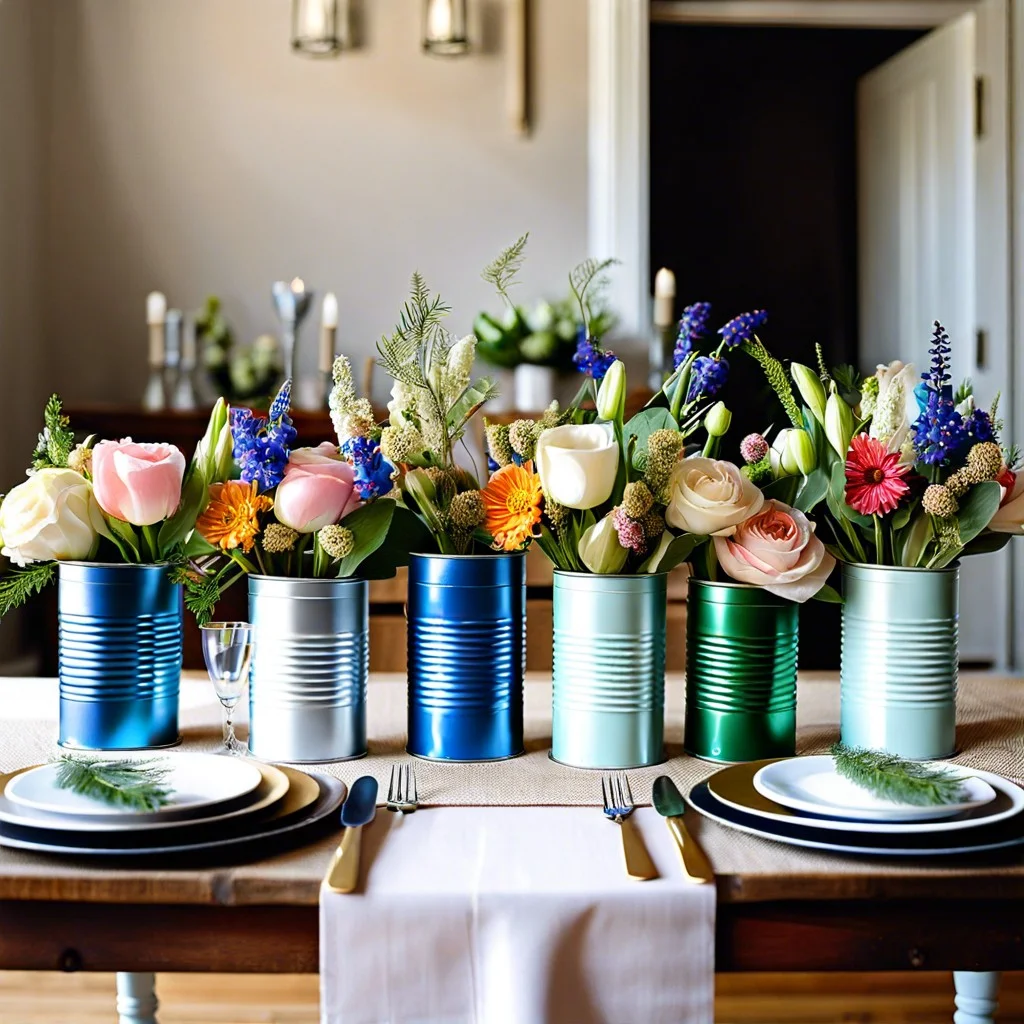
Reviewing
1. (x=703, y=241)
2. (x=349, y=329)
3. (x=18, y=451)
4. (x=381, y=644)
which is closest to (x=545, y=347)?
(x=349, y=329)

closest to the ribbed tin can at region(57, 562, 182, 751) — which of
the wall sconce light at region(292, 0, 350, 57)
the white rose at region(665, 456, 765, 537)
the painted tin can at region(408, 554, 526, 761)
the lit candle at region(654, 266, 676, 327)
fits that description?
the painted tin can at region(408, 554, 526, 761)

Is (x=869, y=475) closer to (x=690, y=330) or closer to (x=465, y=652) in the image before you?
(x=690, y=330)

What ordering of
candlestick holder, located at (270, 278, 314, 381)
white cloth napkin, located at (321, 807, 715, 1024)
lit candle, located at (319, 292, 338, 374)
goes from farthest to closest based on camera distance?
candlestick holder, located at (270, 278, 314, 381), lit candle, located at (319, 292, 338, 374), white cloth napkin, located at (321, 807, 715, 1024)

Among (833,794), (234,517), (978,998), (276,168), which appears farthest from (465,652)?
(276,168)

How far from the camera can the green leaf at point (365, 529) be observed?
106 centimetres

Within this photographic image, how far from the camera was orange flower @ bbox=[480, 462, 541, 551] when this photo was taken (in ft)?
3.39

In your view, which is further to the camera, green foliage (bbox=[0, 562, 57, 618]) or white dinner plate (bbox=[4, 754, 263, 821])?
green foliage (bbox=[0, 562, 57, 618])

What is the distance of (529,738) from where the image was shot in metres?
1.19

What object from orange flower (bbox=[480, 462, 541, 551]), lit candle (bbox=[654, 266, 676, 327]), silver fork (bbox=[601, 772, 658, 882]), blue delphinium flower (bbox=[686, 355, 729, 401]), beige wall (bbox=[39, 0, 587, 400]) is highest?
beige wall (bbox=[39, 0, 587, 400])

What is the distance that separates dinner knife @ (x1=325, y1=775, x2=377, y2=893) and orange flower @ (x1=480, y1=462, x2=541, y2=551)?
0.23 metres

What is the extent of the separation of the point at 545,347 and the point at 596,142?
0.73 metres

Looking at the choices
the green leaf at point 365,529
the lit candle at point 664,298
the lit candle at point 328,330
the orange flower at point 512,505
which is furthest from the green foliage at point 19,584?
the lit candle at point 664,298

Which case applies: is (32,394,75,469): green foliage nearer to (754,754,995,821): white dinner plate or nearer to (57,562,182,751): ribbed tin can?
(57,562,182,751): ribbed tin can

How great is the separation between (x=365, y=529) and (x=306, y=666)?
0.42 feet
